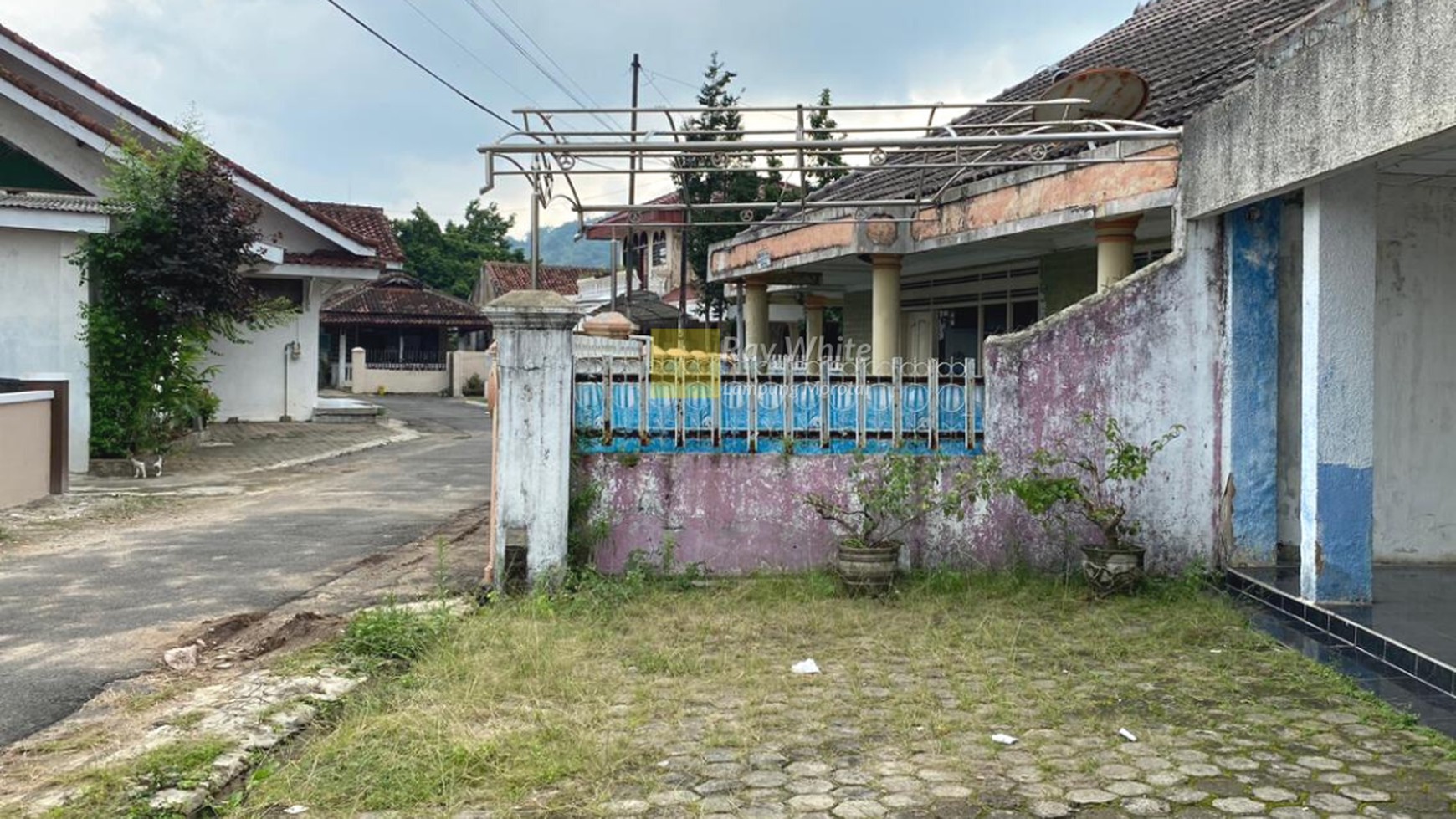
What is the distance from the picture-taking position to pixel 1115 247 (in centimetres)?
856

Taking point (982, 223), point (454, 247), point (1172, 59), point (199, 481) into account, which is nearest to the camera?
point (982, 223)

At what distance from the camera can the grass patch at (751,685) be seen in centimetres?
416

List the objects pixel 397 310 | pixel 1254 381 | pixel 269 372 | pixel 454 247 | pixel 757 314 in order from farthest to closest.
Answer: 1. pixel 454 247
2. pixel 397 310
3. pixel 269 372
4. pixel 757 314
5. pixel 1254 381

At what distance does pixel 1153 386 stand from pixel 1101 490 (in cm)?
75

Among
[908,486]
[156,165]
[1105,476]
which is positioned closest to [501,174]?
[908,486]

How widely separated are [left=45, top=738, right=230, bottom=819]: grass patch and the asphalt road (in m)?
0.81

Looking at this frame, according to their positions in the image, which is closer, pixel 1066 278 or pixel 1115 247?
pixel 1115 247

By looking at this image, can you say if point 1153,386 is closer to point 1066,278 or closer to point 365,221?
point 1066,278

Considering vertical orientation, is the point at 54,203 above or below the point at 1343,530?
above

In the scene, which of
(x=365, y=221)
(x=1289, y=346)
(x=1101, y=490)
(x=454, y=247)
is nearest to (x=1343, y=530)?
(x=1101, y=490)

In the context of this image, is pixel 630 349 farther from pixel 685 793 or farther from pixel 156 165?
pixel 156 165

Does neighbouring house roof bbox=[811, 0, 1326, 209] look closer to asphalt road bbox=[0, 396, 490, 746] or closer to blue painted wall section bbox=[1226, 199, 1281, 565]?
blue painted wall section bbox=[1226, 199, 1281, 565]

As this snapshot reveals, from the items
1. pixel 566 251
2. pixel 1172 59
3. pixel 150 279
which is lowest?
pixel 150 279

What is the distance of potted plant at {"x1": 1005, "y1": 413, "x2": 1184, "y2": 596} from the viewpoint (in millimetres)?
6871
